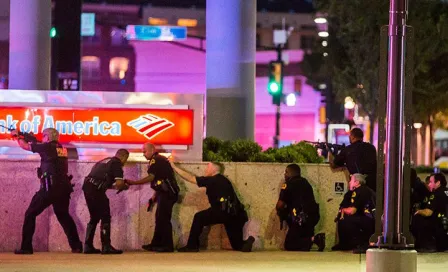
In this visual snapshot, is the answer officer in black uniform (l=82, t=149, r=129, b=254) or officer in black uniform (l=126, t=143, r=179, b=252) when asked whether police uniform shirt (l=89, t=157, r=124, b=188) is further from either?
officer in black uniform (l=126, t=143, r=179, b=252)

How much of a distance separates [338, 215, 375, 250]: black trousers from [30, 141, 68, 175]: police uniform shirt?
4527 mm

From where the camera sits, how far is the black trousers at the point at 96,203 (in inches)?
587

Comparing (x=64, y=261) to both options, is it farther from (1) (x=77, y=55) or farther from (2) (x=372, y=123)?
(2) (x=372, y=123)

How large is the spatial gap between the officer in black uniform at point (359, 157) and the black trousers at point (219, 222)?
1.90 meters

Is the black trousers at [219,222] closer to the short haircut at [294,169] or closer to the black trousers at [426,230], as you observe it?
the short haircut at [294,169]

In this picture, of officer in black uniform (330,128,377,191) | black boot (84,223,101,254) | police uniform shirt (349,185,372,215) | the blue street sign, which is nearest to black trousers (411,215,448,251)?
officer in black uniform (330,128,377,191)

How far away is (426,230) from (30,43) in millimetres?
8807

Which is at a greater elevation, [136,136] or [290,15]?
[290,15]

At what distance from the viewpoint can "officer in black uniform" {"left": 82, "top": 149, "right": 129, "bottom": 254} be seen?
14914 millimetres

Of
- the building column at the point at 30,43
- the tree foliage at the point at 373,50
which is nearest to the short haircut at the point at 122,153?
the building column at the point at 30,43

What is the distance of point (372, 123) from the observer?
1524 inches

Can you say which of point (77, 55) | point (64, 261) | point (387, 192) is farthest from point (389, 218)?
point (77, 55)

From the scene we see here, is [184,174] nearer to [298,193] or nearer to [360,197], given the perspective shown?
[298,193]

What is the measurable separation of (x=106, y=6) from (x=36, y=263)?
2274 inches
